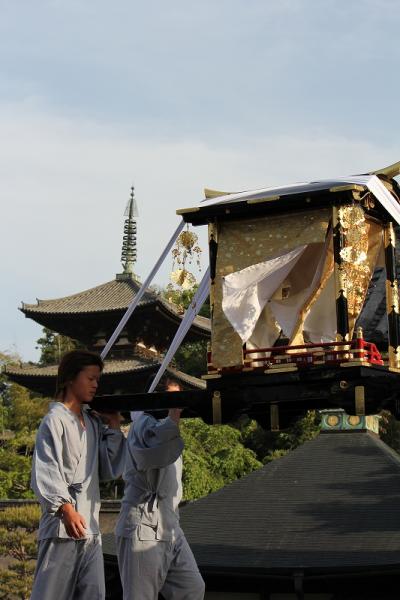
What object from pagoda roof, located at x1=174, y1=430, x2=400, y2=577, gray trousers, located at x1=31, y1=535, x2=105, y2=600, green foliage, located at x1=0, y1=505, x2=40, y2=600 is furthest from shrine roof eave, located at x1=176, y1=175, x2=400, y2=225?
green foliage, located at x1=0, y1=505, x2=40, y2=600

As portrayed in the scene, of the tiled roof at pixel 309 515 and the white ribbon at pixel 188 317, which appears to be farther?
the tiled roof at pixel 309 515

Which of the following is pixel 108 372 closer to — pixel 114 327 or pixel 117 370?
pixel 117 370

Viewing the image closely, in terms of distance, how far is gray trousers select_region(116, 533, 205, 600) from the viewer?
6.99m

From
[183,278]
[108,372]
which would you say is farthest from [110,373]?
[183,278]

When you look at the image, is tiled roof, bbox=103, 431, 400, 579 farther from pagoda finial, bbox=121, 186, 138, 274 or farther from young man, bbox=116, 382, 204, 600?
pagoda finial, bbox=121, 186, 138, 274

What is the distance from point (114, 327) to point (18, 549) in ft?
43.7

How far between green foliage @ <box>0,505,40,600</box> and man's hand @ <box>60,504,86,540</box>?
25.9 metres

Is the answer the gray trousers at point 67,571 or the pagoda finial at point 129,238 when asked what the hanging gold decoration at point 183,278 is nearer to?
the gray trousers at point 67,571

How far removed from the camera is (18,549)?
105ft

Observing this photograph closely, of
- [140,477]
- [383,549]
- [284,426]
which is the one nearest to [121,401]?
[140,477]

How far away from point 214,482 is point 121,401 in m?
30.0

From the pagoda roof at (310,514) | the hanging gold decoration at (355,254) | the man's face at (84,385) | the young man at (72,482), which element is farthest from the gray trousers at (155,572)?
the pagoda roof at (310,514)

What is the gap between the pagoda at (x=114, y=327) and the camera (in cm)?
4159

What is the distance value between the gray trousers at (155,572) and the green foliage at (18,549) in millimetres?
24927
